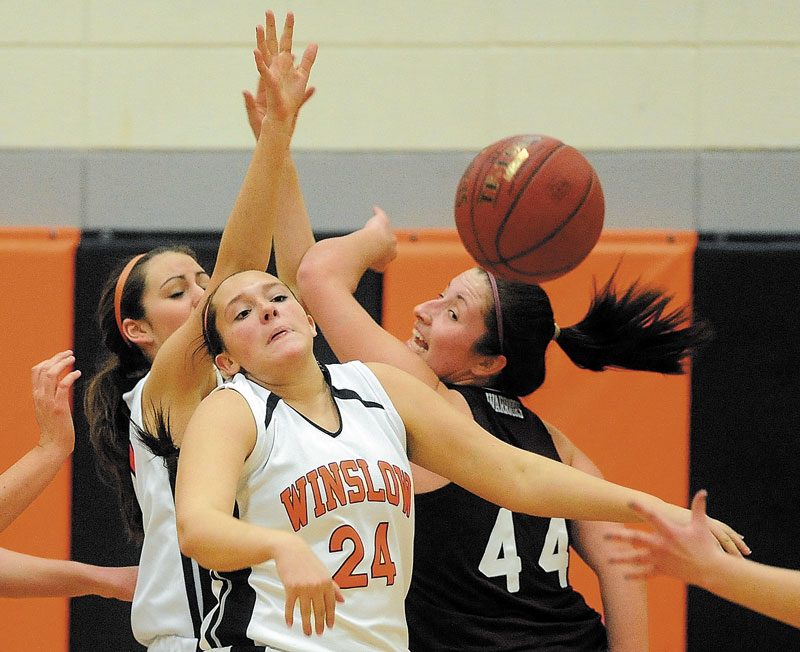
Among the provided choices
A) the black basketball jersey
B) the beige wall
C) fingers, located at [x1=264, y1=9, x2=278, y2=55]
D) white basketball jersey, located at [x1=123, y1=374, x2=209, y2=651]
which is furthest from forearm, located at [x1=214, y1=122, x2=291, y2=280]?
the beige wall

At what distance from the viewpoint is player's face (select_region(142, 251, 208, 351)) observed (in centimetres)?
272

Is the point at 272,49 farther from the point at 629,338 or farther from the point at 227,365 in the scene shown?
the point at 629,338

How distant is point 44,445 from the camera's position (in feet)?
8.76

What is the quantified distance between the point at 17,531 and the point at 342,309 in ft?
5.48

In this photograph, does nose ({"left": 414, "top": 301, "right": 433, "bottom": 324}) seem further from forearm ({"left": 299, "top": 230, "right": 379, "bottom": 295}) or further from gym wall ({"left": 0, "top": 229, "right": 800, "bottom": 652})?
gym wall ({"left": 0, "top": 229, "right": 800, "bottom": 652})

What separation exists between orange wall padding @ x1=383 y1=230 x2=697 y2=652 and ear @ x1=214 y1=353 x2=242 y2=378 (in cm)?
134

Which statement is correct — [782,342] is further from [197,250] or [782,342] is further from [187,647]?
[187,647]

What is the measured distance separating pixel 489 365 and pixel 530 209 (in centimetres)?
45

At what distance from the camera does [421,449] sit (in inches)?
88.5

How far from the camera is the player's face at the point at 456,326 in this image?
2.70m

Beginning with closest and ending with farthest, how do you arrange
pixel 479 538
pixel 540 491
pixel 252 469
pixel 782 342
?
pixel 252 469 < pixel 540 491 < pixel 479 538 < pixel 782 342

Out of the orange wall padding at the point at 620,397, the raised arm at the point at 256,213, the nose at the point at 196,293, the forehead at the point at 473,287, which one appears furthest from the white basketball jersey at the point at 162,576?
the orange wall padding at the point at 620,397

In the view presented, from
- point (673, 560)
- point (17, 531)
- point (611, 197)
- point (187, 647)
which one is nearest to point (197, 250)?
point (17, 531)

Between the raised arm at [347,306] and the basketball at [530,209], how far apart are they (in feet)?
1.01
